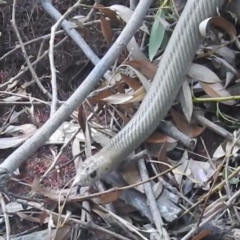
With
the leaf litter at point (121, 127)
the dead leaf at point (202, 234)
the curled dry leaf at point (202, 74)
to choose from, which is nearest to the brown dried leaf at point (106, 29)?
the leaf litter at point (121, 127)

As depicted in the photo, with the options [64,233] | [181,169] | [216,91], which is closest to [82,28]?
[216,91]

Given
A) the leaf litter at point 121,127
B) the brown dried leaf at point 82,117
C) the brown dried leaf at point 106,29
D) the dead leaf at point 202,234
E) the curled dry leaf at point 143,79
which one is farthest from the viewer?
the brown dried leaf at point 106,29

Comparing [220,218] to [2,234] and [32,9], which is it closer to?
[2,234]

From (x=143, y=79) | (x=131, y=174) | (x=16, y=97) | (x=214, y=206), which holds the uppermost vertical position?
(x=16, y=97)

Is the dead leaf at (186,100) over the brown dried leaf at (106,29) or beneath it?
beneath

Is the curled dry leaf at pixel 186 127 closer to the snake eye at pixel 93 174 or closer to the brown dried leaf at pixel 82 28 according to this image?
the snake eye at pixel 93 174

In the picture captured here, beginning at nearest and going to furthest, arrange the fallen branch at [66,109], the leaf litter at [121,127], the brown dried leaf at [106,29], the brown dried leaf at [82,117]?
the fallen branch at [66,109]
the leaf litter at [121,127]
the brown dried leaf at [82,117]
the brown dried leaf at [106,29]

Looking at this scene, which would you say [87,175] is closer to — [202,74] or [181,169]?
[181,169]

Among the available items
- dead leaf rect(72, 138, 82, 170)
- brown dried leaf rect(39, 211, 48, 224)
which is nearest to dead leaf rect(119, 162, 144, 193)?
dead leaf rect(72, 138, 82, 170)
